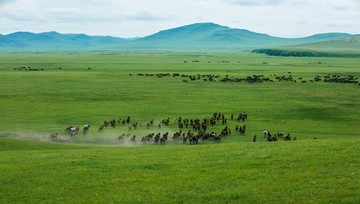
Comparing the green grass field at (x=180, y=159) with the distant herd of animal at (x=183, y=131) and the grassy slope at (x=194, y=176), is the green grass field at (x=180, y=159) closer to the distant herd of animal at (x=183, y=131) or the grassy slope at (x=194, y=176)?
the grassy slope at (x=194, y=176)

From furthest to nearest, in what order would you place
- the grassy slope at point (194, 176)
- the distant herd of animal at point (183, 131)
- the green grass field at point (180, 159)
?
the distant herd of animal at point (183, 131) → the green grass field at point (180, 159) → the grassy slope at point (194, 176)

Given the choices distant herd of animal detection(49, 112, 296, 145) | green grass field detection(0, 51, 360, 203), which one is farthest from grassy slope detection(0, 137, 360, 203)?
distant herd of animal detection(49, 112, 296, 145)

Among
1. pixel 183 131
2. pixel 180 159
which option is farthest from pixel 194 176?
pixel 183 131

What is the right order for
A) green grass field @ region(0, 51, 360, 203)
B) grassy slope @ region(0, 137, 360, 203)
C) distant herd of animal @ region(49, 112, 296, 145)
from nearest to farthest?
grassy slope @ region(0, 137, 360, 203), green grass field @ region(0, 51, 360, 203), distant herd of animal @ region(49, 112, 296, 145)

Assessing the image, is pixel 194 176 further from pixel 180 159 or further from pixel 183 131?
pixel 183 131

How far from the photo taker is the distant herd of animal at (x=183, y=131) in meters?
34.6

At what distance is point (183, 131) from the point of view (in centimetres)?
3881

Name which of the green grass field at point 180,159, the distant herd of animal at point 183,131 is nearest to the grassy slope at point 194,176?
the green grass field at point 180,159

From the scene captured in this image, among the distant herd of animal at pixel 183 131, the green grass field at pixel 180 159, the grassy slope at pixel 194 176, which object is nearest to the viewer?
the grassy slope at pixel 194 176

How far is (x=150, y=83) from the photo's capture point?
248ft

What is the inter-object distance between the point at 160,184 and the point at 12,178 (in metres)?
6.15

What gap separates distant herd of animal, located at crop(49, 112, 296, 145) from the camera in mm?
34594

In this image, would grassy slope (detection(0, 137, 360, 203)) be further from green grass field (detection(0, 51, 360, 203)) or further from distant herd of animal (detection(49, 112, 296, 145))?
distant herd of animal (detection(49, 112, 296, 145))

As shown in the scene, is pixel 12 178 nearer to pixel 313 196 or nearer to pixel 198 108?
pixel 313 196
